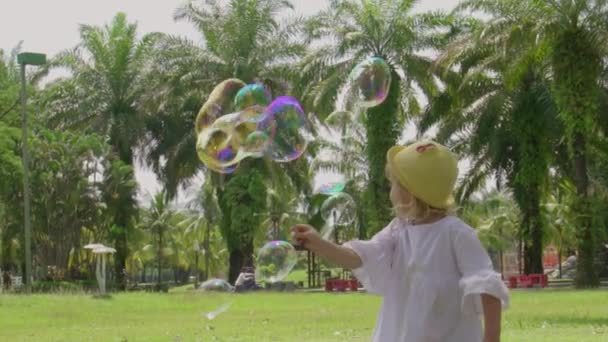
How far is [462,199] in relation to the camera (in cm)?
3694

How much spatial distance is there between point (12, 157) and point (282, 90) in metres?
9.78

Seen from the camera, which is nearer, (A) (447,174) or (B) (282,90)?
(A) (447,174)

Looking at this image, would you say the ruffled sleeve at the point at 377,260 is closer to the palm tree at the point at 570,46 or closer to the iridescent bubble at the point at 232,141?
the iridescent bubble at the point at 232,141

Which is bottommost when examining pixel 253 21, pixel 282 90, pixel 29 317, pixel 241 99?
pixel 29 317

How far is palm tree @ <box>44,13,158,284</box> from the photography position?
42188 mm

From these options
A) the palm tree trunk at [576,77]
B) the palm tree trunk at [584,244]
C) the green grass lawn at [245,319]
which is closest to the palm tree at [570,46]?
the palm tree trunk at [576,77]

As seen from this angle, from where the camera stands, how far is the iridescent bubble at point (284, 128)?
9.01 meters

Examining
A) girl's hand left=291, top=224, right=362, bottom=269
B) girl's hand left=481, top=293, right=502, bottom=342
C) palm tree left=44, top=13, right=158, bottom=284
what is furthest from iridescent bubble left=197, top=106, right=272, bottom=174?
palm tree left=44, top=13, right=158, bottom=284

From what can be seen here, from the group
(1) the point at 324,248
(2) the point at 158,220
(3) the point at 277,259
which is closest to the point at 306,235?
(1) the point at 324,248

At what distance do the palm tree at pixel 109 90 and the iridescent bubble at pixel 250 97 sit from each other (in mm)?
32273

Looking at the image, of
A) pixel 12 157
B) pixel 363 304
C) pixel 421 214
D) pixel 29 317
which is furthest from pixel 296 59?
pixel 421 214

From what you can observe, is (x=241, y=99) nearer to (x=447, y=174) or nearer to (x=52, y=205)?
(x=447, y=174)

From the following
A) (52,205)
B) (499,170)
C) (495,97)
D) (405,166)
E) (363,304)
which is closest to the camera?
(405,166)

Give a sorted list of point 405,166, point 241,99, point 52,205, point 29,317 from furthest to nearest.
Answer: point 52,205
point 29,317
point 241,99
point 405,166
